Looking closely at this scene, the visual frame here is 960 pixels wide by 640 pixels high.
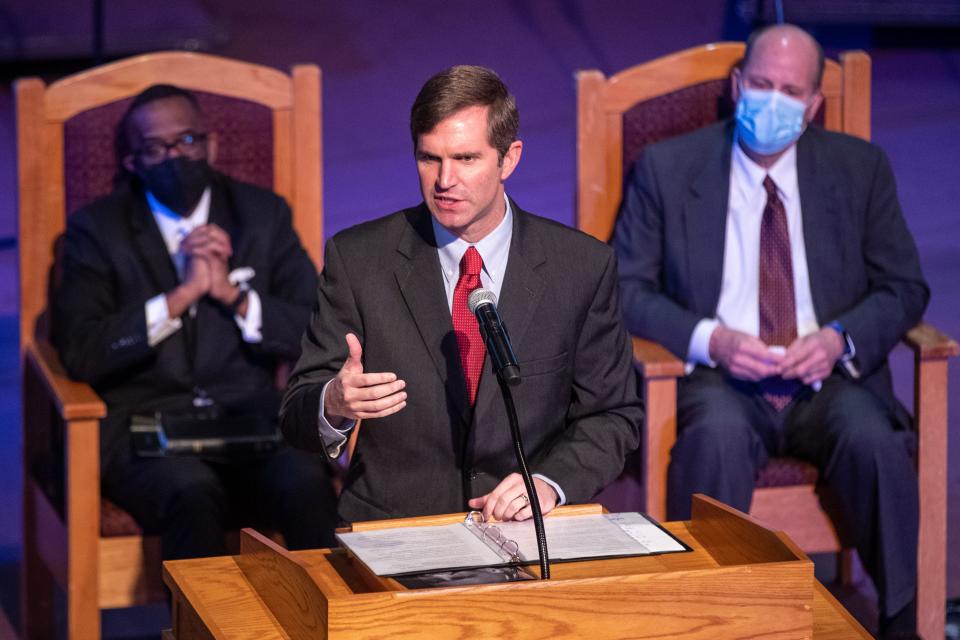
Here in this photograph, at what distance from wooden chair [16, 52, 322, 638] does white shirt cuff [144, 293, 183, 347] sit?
0.58ft

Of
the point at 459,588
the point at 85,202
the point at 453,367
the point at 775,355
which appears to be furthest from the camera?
the point at 85,202

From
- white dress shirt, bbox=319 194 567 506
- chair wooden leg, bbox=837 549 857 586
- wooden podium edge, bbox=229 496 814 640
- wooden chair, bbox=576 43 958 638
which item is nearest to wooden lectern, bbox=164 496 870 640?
wooden podium edge, bbox=229 496 814 640

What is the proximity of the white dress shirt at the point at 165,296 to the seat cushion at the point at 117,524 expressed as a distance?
36 centimetres

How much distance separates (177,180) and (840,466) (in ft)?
5.06

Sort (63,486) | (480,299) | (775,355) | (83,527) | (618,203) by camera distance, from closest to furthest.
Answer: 1. (480,299)
2. (83,527)
3. (63,486)
4. (775,355)
5. (618,203)

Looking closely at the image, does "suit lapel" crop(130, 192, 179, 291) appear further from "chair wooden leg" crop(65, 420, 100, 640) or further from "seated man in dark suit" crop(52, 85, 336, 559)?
"chair wooden leg" crop(65, 420, 100, 640)

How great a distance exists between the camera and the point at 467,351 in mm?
2367

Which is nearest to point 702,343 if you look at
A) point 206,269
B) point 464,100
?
point 206,269

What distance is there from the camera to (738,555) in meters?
2.00

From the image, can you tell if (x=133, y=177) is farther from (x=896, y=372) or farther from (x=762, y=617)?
(x=896, y=372)

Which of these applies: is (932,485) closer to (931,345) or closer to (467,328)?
(931,345)

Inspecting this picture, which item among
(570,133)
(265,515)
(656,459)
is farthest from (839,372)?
(570,133)

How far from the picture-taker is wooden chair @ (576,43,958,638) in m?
3.29

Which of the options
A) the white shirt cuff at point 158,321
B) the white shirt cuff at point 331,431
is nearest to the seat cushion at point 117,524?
the white shirt cuff at point 158,321
